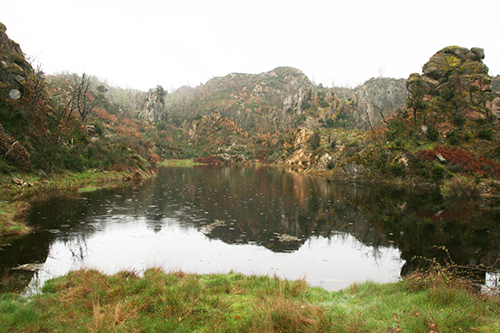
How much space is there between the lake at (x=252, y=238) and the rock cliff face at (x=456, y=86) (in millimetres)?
20291

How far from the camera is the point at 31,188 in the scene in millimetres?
15867

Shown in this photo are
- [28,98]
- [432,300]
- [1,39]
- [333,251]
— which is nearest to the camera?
[432,300]

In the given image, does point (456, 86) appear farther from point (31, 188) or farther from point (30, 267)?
point (31, 188)

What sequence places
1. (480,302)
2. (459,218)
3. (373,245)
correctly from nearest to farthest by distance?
(480,302)
(373,245)
(459,218)

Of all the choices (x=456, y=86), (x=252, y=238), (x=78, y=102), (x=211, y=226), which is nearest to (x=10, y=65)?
(x=78, y=102)

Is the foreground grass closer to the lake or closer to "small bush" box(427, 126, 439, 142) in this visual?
the lake

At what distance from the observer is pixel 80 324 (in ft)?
13.2

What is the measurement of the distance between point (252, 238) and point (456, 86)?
123 feet

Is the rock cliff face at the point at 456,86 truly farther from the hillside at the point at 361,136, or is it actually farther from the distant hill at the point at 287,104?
the distant hill at the point at 287,104

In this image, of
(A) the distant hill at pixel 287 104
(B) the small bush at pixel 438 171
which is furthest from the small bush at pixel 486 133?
(A) the distant hill at pixel 287 104

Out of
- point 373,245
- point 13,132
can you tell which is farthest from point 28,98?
point 373,245

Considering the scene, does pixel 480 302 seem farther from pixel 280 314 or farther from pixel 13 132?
pixel 13 132

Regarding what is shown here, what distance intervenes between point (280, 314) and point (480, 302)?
329 centimetres

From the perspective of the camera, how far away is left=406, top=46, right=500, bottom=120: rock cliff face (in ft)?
103
